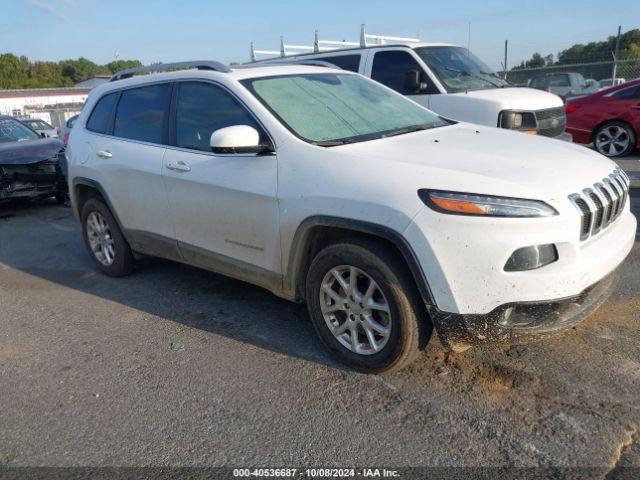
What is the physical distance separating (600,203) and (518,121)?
4.55 metres

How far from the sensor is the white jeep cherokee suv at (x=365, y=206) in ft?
9.24

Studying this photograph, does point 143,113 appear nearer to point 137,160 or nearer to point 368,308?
point 137,160

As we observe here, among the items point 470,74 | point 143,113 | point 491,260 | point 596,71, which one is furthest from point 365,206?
point 596,71

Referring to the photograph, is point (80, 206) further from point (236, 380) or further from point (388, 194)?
→ point (388, 194)

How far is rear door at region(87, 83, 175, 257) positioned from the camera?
450 centimetres

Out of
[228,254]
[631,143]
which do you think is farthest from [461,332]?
[631,143]

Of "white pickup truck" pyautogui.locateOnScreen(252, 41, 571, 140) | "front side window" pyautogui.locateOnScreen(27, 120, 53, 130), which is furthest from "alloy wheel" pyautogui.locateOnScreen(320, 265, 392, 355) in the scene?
"front side window" pyautogui.locateOnScreen(27, 120, 53, 130)

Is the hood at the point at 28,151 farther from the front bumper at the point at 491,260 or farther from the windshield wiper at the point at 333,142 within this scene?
the front bumper at the point at 491,260

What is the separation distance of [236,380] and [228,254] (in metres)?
0.93

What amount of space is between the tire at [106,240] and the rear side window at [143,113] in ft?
2.53

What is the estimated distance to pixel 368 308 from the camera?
129 inches

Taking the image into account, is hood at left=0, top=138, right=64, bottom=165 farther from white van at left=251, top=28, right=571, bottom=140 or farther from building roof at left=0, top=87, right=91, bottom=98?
building roof at left=0, top=87, right=91, bottom=98

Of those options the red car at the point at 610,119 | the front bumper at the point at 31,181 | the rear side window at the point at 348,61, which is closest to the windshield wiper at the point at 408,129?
the rear side window at the point at 348,61

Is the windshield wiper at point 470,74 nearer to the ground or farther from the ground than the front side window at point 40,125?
farther from the ground
